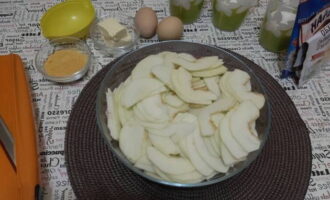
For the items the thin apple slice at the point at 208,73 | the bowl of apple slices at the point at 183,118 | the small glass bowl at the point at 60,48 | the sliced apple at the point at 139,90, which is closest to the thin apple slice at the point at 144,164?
the bowl of apple slices at the point at 183,118

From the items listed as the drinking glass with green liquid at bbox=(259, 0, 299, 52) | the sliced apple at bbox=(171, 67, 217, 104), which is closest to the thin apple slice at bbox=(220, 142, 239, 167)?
the sliced apple at bbox=(171, 67, 217, 104)

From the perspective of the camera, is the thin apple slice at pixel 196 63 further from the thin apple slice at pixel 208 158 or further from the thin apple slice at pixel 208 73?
the thin apple slice at pixel 208 158

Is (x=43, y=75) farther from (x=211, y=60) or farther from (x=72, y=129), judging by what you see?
(x=211, y=60)

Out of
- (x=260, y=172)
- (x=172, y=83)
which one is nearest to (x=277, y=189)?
(x=260, y=172)

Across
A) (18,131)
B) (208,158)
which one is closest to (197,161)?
(208,158)

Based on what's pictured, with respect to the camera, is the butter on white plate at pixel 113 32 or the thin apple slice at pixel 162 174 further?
the butter on white plate at pixel 113 32

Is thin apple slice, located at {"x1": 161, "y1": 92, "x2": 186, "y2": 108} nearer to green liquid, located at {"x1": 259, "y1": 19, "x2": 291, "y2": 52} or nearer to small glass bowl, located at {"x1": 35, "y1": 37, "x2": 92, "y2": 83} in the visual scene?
small glass bowl, located at {"x1": 35, "y1": 37, "x2": 92, "y2": 83}
